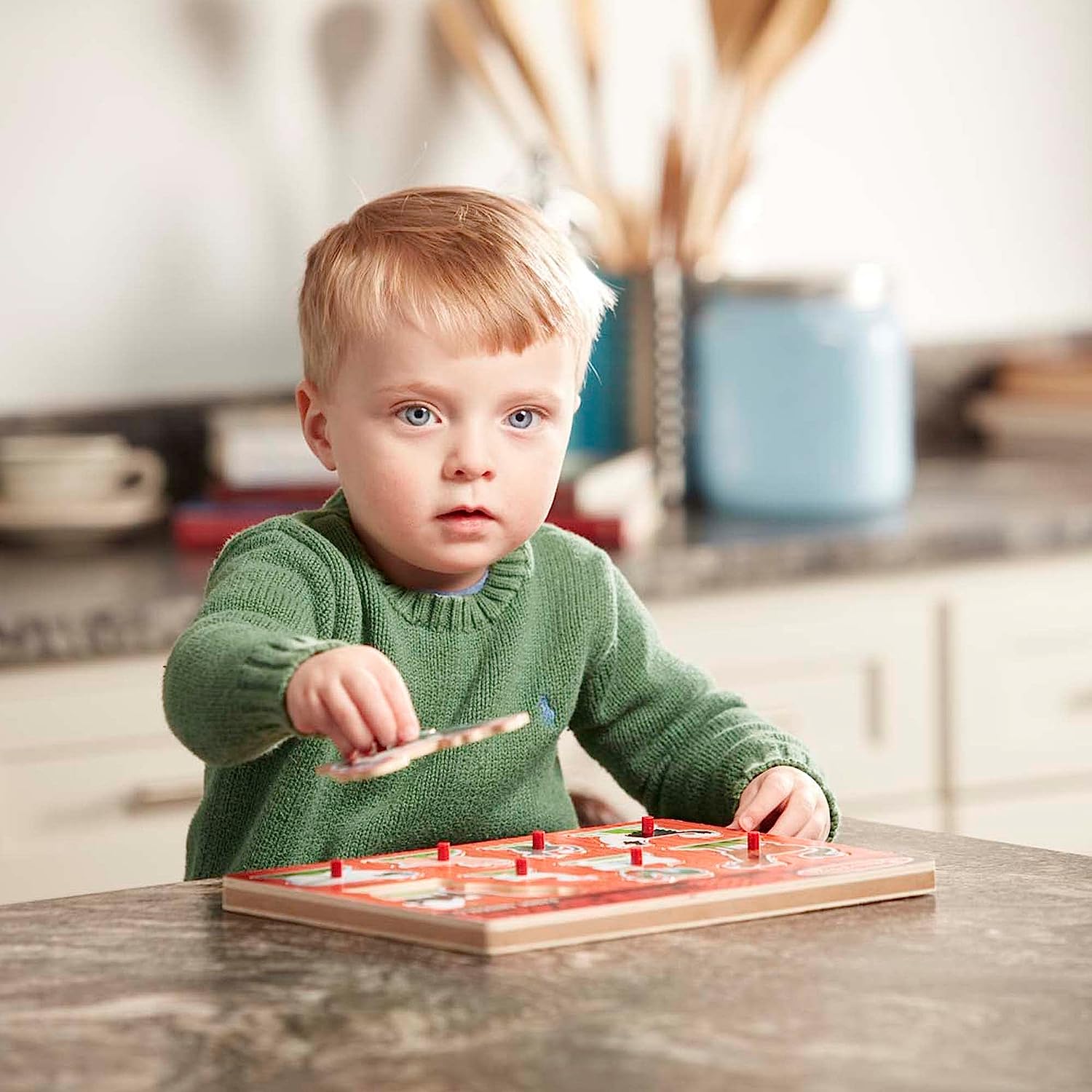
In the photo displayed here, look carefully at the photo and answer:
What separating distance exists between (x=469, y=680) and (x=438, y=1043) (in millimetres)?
436

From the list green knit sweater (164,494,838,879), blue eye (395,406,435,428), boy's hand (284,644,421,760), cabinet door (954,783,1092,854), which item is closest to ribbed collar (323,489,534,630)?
green knit sweater (164,494,838,879)

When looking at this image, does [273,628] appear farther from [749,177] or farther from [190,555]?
[749,177]

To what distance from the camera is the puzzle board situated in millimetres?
750

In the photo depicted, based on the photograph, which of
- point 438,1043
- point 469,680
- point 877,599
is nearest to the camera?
point 438,1043

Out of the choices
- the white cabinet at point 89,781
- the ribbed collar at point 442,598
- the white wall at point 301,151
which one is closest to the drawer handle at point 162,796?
the white cabinet at point 89,781

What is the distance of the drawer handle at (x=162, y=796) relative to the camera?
1.77 metres

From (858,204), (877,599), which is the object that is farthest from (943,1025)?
(858,204)

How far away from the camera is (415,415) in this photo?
3.22 feet

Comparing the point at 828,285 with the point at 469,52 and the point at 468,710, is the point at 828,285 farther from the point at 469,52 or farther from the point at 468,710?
the point at 468,710

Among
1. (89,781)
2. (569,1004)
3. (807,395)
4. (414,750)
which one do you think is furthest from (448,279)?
(807,395)

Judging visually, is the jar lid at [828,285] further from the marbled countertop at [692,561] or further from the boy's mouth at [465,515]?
the boy's mouth at [465,515]

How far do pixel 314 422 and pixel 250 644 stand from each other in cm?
21

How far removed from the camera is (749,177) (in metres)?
2.38

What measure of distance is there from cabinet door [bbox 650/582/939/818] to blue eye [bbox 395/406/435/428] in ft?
3.29
